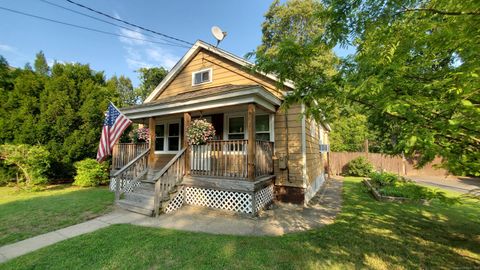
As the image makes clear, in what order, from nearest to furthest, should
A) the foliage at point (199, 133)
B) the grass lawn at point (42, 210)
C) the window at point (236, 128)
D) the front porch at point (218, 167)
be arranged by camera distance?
1. the grass lawn at point (42, 210)
2. the front porch at point (218, 167)
3. the foliage at point (199, 133)
4. the window at point (236, 128)

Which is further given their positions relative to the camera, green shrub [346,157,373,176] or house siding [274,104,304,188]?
green shrub [346,157,373,176]

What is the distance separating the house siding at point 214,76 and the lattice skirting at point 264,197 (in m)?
3.43

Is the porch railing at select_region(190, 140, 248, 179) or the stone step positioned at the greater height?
the porch railing at select_region(190, 140, 248, 179)

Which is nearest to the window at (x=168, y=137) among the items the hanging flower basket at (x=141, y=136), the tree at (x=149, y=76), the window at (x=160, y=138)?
the window at (x=160, y=138)

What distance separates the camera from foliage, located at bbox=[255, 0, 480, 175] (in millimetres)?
2182

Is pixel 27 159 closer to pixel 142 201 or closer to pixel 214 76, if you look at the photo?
pixel 142 201

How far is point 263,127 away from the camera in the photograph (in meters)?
8.16

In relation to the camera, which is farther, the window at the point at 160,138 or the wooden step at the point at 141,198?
the window at the point at 160,138

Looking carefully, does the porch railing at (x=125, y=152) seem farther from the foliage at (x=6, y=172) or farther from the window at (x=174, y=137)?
the foliage at (x=6, y=172)

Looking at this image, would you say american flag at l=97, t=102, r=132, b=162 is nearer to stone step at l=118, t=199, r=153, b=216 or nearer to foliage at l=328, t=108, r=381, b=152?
stone step at l=118, t=199, r=153, b=216

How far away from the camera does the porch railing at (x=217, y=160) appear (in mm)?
6832

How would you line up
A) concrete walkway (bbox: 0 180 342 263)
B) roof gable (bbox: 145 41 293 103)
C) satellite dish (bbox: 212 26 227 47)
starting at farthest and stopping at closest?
satellite dish (bbox: 212 26 227 47)
roof gable (bbox: 145 41 293 103)
concrete walkway (bbox: 0 180 342 263)

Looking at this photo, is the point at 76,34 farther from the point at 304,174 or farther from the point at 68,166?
the point at 304,174

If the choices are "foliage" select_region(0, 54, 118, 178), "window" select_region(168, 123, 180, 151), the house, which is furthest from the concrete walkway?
"foliage" select_region(0, 54, 118, 178)
